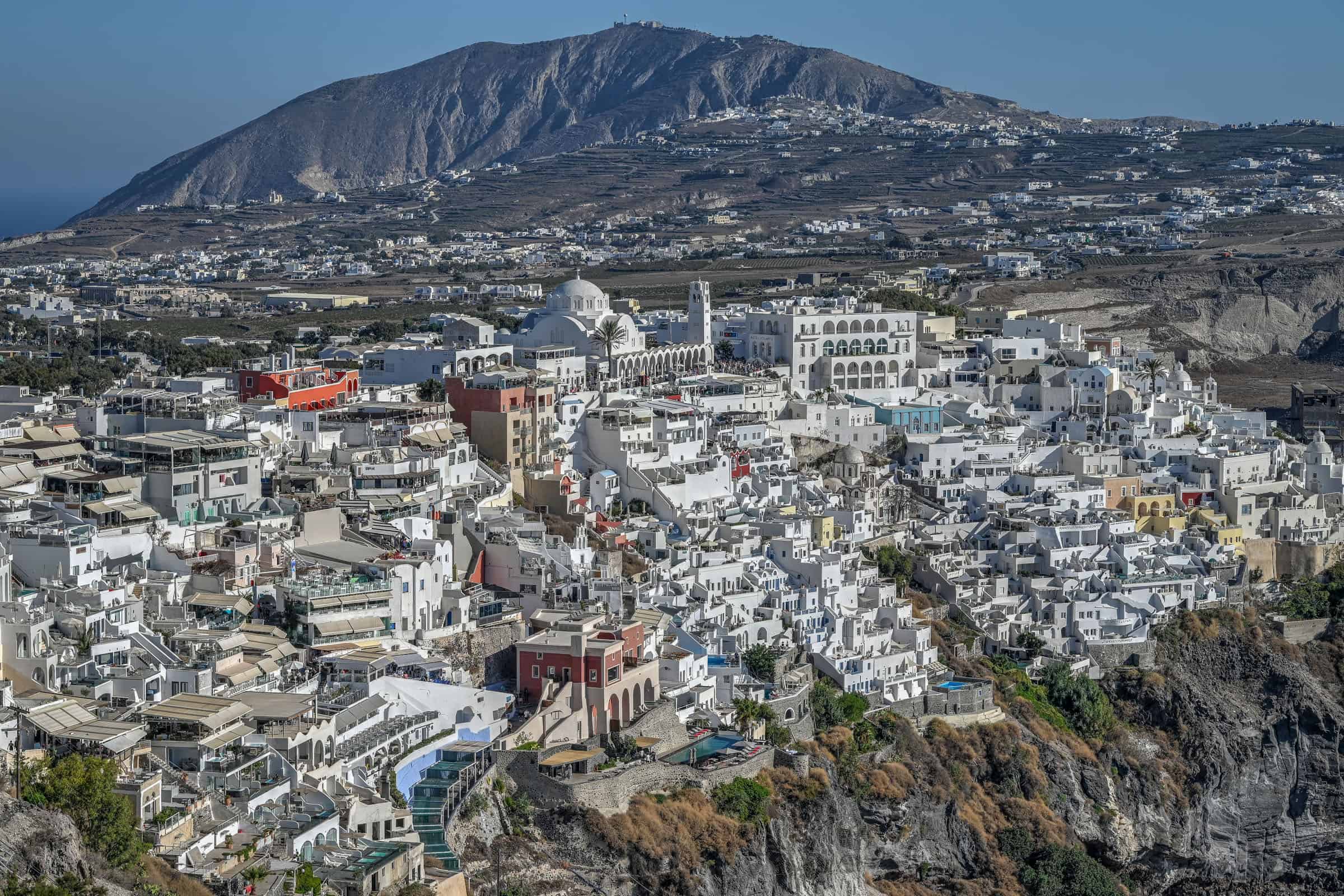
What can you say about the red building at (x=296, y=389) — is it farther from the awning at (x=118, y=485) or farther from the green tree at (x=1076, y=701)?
the green tree at (x=1076, y=701)

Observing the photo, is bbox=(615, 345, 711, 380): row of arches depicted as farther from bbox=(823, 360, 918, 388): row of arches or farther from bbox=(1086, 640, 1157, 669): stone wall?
bbox=(1086, 640, 1157, 669): stone wall

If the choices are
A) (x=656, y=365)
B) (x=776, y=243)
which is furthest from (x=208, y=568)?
(x=776, y=243)

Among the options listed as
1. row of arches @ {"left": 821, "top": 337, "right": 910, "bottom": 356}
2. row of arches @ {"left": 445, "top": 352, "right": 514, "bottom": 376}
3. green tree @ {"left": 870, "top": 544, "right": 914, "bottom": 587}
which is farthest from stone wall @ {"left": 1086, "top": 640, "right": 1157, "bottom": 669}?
row of arches @ {"left": 445, "top": 352, "right": 514, "bottom": 376}

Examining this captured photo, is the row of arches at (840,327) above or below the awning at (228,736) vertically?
above

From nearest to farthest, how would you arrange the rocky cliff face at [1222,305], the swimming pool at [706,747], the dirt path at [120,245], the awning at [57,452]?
the swimming pool at [706,747] < the awning at [57,452] < the rocky cliff face at [1222,305] < the dirt path at [120,245]

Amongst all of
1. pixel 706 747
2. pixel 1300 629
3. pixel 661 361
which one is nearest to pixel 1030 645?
pixel 1300 629

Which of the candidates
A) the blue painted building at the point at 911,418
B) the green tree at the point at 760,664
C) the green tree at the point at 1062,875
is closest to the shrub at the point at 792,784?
the green tree at the point at 760,664

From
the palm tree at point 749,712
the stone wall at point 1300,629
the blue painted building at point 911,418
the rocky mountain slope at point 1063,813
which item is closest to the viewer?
the rocky mountain slope at point 1063,813

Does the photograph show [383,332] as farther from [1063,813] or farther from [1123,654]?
[1063,813]
